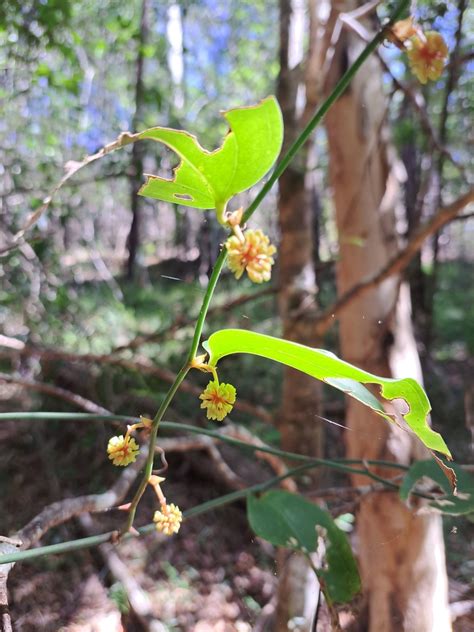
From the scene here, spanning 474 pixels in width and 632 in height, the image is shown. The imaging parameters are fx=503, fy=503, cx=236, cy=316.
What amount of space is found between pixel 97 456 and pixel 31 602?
47.2 inches

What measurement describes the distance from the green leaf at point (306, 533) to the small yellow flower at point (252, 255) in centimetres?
36

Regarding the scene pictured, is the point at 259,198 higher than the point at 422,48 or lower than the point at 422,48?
lower

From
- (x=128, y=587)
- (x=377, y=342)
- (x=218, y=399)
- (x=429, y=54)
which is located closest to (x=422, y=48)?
(x=429, y=54)

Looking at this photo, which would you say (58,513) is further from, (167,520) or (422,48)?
(422,48)

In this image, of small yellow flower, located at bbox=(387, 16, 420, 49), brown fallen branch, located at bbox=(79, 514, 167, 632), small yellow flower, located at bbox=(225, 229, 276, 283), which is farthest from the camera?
brown fallen branch, located at bbox=(79, 514, 167, 632)

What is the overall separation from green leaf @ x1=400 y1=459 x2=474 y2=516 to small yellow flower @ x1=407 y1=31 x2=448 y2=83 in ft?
1.29

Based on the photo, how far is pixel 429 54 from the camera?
398mm

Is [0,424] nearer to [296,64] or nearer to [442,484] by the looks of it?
Result: [296,64]

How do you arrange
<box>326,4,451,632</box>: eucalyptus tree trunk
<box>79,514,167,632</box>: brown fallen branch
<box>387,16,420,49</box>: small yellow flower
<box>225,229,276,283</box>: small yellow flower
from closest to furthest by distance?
<box>225,229,276,283</box>: small yellow flower
<box>387,16,420,49</box>: small yellow flower
<box>326,4,451,632</box>: eucalyptus tree trunk
<box>79,514,167,632</box>: brown fallen branch

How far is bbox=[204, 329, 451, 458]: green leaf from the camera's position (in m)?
0.28

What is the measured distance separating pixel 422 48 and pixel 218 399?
32 centimetres

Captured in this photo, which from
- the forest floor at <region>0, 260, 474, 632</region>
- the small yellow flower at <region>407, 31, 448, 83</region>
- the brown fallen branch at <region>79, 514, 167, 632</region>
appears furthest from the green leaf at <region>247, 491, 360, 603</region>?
the brown fallen branch at <region>79, 514, 167, 632</region>

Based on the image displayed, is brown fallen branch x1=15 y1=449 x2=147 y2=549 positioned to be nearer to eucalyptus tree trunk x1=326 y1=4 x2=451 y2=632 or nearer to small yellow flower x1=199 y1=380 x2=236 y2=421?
small yellow flower x1=199 y1=380 x2=236 y2=421

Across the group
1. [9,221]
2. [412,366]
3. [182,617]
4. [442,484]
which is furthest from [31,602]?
[9,221]
